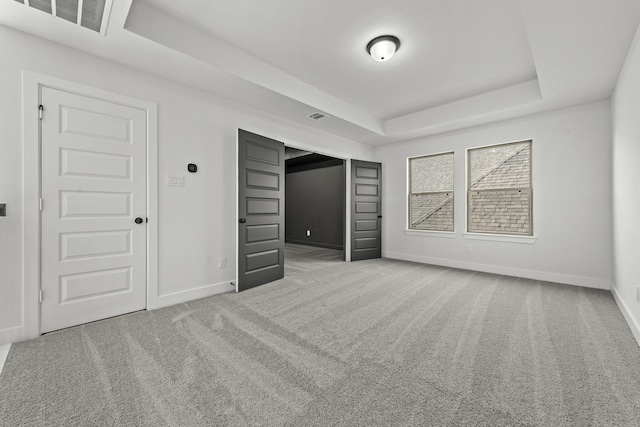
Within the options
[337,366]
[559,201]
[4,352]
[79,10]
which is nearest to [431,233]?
[559,201]

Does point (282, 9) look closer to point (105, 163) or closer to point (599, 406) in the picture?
point (105, 163)

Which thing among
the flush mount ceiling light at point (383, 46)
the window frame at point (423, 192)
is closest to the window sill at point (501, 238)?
the window frame at point (423, 192)

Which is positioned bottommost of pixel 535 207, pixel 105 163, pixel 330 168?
pixel 535 207

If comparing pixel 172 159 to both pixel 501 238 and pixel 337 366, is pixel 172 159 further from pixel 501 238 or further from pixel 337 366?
pixel 501 238

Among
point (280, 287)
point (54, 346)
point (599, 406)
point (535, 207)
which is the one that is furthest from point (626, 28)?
point (54, 346)

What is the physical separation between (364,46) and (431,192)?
3325 mm

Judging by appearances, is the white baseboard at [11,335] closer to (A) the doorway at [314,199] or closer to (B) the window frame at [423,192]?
(B) the window frame at [423,192]

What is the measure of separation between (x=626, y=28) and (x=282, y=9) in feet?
9.29

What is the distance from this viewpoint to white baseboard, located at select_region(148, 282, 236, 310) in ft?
9.66

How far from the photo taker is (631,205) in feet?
8.16

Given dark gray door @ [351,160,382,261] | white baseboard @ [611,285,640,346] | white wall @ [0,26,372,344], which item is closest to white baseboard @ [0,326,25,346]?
white wall @ [0,26,372,344]

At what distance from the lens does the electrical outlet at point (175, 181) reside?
303 centimetres

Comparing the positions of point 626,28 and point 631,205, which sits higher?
point 626,28

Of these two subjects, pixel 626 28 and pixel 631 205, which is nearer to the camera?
pixel 626 28
